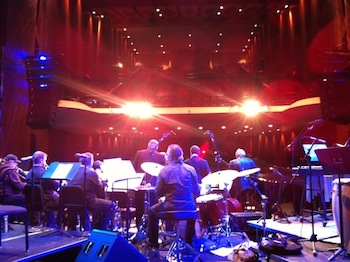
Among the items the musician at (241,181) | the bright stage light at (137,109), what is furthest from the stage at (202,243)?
the bright stage light at (137,109)

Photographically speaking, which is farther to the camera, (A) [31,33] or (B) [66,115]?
(B) [66,115]

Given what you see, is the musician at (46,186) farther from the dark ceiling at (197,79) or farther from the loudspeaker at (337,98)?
the dark ceiling at (197,79)

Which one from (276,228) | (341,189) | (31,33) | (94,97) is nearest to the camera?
(341,189)

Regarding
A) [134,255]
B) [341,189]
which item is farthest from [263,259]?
[134,255]

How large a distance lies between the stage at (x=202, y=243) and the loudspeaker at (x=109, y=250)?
3cm

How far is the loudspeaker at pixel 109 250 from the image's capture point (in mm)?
3223

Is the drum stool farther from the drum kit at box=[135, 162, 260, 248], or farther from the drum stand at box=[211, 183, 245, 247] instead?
the drum stand at box=[211, 183, 245, 247]

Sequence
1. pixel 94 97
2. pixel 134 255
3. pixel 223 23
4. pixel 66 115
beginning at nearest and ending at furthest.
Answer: pixel 134 255 → pixel 66 115 → pixel 94 97 → pixel 223 23

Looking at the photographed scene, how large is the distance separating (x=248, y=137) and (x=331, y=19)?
9.57m

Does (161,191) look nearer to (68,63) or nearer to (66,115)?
(66,115)

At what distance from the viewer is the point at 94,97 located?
15234 mm

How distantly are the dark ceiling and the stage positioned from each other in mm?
7576

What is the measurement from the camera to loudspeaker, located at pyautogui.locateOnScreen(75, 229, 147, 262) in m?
3.22

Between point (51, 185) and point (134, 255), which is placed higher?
point (51, 185)
